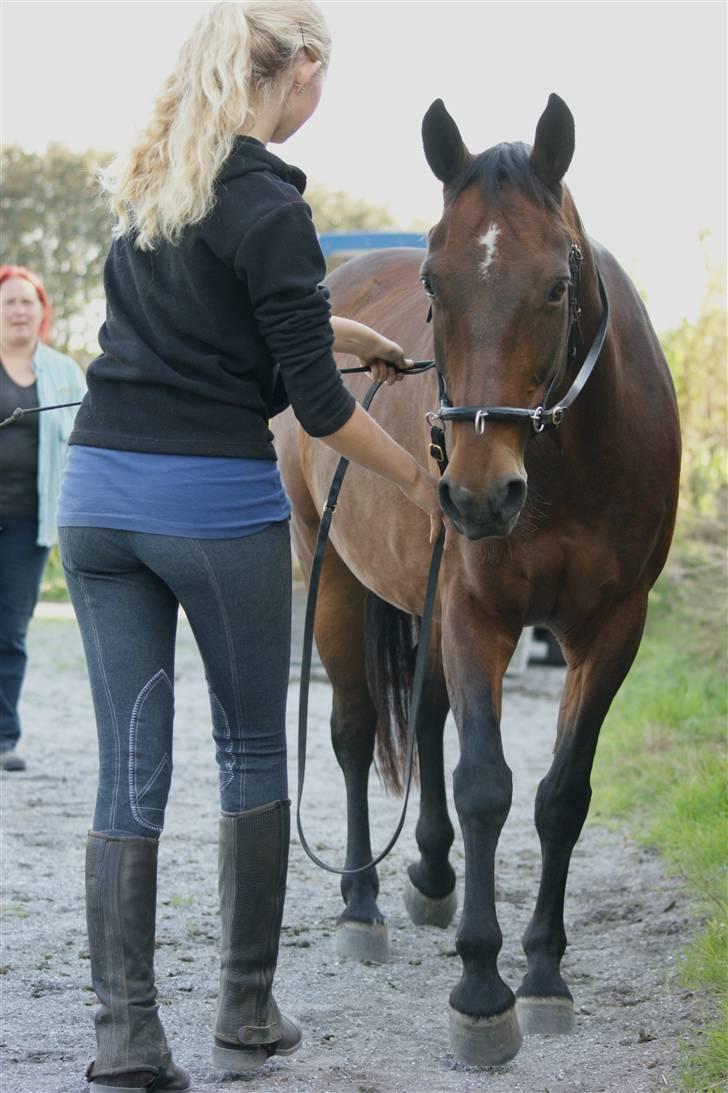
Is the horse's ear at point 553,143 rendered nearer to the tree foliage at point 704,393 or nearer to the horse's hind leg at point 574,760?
the horse's hind leg at point 574,760

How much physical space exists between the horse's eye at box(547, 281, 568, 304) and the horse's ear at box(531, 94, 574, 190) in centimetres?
25

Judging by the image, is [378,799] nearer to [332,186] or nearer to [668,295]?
[668,295]

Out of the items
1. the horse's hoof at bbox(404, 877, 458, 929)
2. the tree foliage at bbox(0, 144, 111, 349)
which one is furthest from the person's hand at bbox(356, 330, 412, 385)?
the tree foliage at bbox(0, 144, 111, 349)

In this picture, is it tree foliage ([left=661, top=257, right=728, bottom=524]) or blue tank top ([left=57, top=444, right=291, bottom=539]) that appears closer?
blue tank top ([left=57, top=444, right=291, bottom=539])

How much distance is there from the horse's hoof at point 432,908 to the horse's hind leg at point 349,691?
0.56ft

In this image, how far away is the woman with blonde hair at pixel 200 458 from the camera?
102 inches

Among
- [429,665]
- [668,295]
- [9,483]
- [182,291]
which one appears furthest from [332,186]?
[182,291]

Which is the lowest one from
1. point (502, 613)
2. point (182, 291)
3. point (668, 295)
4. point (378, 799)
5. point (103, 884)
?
point (378, 799)

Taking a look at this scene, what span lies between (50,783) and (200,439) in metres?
3.87

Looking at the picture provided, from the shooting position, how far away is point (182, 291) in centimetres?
265

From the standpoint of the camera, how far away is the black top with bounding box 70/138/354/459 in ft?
8.46

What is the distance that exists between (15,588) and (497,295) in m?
4.46

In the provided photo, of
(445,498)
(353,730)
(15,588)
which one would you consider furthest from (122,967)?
(15,588)

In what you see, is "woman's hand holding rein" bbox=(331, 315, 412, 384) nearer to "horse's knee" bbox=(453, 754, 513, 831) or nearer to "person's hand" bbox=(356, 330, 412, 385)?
"person's hand" bbox=(356, 330, 412, 385)
